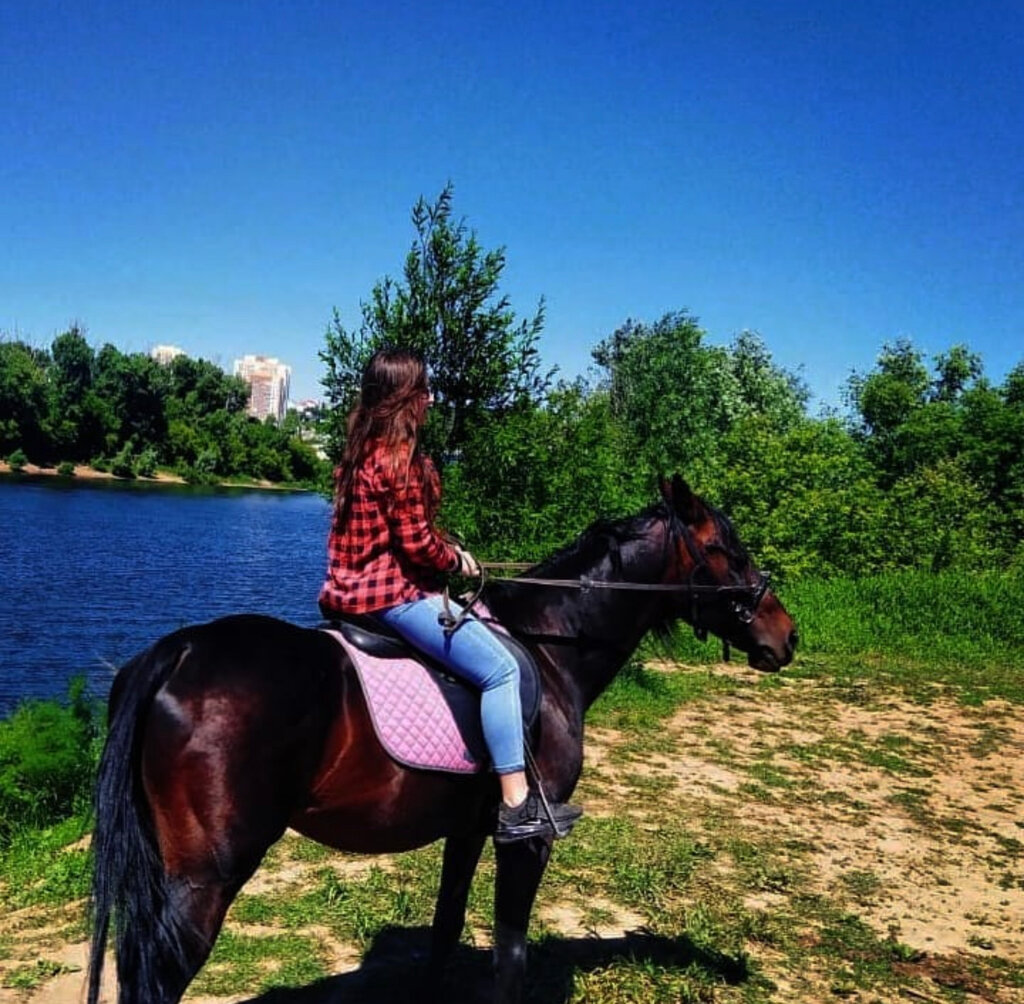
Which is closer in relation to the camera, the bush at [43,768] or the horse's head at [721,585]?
the horse's head at [721,585]

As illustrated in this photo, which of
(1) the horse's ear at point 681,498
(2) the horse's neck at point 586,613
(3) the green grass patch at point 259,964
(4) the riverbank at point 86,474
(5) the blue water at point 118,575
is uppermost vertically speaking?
(1) the horse's ear at point 681,498

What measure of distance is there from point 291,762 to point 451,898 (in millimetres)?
1485

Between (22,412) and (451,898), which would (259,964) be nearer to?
(451,898)

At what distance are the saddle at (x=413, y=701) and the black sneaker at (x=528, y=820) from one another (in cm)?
21

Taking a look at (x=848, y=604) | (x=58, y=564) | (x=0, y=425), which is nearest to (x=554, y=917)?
(x=848, y=604)

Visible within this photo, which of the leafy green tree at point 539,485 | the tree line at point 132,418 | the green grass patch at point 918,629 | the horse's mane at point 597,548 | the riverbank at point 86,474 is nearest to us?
the horse's mane at point 597,548

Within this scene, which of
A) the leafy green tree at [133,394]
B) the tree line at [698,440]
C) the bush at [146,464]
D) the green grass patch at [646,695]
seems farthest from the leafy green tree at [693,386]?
the leafy green tree at [133,394]

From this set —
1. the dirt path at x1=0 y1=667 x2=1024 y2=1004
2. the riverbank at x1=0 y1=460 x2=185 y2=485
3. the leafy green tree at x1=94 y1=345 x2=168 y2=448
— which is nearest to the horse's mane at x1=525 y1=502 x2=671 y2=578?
the dirt path at x1=0 y1=667 x2=1024 y2=1004

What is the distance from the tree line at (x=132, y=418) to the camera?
76125mm

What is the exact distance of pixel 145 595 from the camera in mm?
26422

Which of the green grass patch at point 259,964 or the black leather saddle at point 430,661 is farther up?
the black leather saddle at point 430,661

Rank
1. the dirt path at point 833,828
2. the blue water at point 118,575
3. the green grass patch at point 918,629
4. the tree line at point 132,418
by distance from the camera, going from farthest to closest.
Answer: the tree line at point 132,418, the blue water at point 118,575, the green grass patch at point 918,629, the dirt path at point 833,828

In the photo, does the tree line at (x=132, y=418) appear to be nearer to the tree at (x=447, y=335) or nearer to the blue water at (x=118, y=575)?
the blue water at (x=118, y=575)

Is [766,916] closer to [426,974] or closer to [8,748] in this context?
[426,974]
